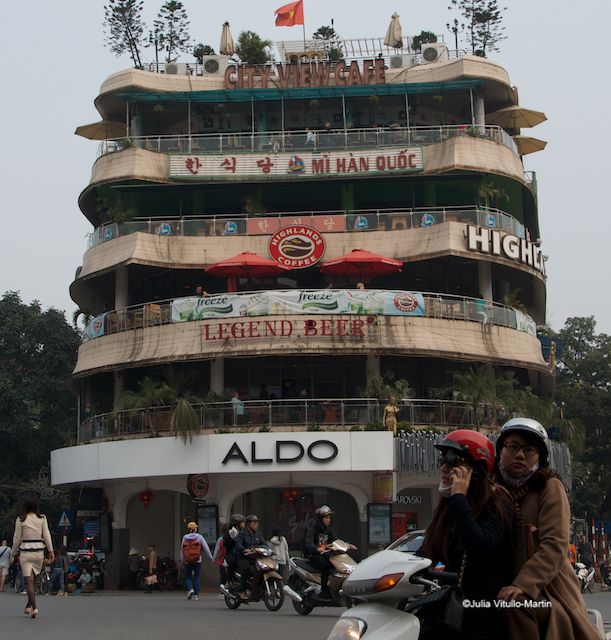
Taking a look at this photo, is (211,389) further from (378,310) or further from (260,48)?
(260,48)

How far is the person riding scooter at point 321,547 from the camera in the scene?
18.9 m

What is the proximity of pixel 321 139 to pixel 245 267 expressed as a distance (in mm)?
5764

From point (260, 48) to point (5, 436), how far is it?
22.5 metres

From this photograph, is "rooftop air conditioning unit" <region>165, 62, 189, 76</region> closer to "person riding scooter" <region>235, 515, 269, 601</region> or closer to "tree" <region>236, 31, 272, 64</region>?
"tree" <region>236, 31, 272, 64</region>

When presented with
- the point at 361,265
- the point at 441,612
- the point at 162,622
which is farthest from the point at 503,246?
the point at 441,612

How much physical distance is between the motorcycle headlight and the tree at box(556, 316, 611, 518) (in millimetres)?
48959

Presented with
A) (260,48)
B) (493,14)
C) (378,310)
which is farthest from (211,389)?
(493,14)

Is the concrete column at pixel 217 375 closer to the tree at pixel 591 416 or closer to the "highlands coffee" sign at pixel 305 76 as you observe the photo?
→ the "highlands coffee" sign at pixel 305 76

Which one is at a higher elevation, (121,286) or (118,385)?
(121,286)

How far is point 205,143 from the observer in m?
41.2

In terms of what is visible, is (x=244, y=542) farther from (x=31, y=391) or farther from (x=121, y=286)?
(x=31, y=391)

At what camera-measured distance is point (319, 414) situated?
3591cm

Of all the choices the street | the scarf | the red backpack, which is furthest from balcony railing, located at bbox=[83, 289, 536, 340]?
the scarf

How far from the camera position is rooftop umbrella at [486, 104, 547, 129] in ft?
146
